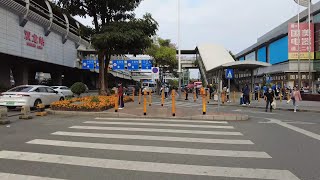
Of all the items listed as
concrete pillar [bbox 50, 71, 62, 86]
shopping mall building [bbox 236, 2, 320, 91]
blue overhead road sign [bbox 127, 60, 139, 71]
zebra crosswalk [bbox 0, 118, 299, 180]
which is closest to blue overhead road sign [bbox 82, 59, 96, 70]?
concrete pillar [bbox 50, 71, 62, 86]

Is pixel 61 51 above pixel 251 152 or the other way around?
above

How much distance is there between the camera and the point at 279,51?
57.5 metres

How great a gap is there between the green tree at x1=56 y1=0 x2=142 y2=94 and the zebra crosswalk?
1375cm

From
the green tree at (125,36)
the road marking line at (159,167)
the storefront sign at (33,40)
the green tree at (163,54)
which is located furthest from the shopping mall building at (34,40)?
the road marking line at (159,167)

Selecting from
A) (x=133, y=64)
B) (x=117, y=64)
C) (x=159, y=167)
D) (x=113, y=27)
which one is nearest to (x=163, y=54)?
(x=133, y=64)

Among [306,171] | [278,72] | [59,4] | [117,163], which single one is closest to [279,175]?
[306,171]

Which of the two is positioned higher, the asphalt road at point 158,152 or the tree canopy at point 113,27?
the tree canopy at point 113,27

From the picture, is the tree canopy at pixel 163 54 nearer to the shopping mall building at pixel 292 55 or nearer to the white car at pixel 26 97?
the shopping mall building at pixel 292 55

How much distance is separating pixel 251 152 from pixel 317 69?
148 feet

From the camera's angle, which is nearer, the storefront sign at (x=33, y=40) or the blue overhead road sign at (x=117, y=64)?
the storefront sign at (x=33, y=40)

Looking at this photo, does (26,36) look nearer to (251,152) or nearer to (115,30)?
(115,30)

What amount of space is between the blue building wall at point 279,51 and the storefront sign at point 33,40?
33.8 metres

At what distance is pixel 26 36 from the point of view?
129 feet

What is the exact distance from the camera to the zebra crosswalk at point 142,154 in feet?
21.2
